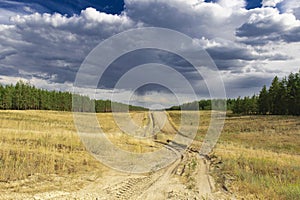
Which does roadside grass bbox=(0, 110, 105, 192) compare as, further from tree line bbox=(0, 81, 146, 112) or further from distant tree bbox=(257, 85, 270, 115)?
distant tree bbox=(257, 85, 270, 115)

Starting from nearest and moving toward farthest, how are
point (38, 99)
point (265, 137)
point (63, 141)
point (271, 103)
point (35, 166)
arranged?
point (35, 166) → point (63, 141) → point (265, 137) → point (271, 103) → point (38, 99)

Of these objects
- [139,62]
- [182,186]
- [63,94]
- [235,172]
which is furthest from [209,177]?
[63,94]

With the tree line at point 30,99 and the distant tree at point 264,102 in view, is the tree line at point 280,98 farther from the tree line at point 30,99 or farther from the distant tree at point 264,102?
the tree line at point 30,99

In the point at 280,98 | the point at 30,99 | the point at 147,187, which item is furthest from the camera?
the point at 30,99

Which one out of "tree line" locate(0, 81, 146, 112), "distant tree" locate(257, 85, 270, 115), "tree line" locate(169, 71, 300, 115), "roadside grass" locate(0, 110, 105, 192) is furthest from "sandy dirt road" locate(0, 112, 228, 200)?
"distant tree" locate(257, 85, 270, 115)

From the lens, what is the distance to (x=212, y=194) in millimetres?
10492

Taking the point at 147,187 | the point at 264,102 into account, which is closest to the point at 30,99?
the point at 264,102

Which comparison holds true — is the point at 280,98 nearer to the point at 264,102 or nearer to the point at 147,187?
the point at 264,102

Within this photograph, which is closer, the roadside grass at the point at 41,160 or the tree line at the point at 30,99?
the roadside grass at the point at 41,160

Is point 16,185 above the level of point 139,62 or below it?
below

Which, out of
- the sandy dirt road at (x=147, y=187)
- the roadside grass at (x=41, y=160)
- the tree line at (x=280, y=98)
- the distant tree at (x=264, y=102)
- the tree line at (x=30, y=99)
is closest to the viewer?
the sandy dirt road at (x=147, y=187)

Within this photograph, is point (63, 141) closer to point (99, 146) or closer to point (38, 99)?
point (99, 146)

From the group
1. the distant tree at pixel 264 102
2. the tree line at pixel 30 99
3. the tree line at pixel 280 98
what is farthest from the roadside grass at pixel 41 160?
the distant tree at pixel 264 102

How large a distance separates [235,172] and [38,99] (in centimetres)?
9510
